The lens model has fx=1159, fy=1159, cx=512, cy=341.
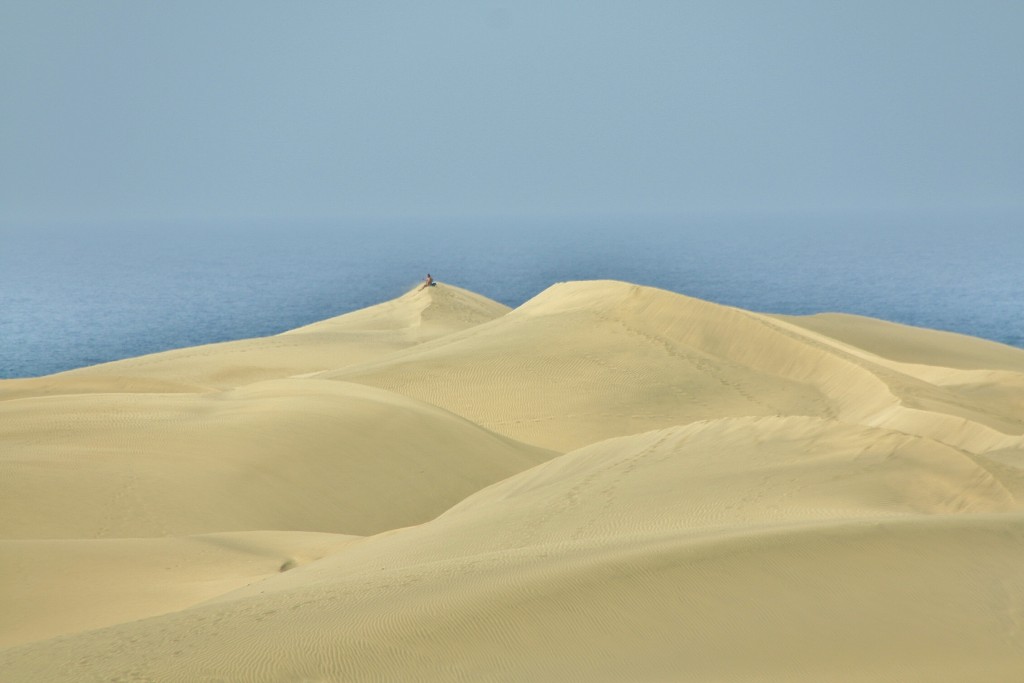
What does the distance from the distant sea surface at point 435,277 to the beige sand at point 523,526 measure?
29302 mm

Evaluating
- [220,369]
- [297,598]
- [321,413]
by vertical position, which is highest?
[297,598]

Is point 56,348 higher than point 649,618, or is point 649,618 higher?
point 649,618

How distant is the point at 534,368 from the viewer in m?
24.3

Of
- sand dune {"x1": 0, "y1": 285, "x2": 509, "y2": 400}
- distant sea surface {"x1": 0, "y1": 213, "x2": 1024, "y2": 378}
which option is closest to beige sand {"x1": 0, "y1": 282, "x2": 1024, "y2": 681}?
sand dune {"x1": 0, "y1": 285, "x2": 509, "y2": 400}

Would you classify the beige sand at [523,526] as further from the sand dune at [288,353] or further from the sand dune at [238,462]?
the sand dune at [288,353]

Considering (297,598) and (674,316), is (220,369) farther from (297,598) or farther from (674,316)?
(297,598)

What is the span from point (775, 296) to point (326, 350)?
4606cm

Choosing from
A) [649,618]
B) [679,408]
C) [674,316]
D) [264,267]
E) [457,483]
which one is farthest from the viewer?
[264,267]

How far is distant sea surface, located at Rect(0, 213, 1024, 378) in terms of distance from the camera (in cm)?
5819

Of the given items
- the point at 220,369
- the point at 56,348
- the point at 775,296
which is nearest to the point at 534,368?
the point at 220,369

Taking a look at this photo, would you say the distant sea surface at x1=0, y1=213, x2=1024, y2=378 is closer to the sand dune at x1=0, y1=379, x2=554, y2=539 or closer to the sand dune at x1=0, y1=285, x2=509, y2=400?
the sand dune at x1=0, y1=285, x2=509, y2=400

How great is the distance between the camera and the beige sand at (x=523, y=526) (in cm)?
633

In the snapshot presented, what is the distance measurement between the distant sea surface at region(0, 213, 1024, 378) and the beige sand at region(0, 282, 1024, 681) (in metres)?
29.3

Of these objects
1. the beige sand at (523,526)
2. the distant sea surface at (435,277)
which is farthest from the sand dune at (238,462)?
the distant sea surface at (435,277)
